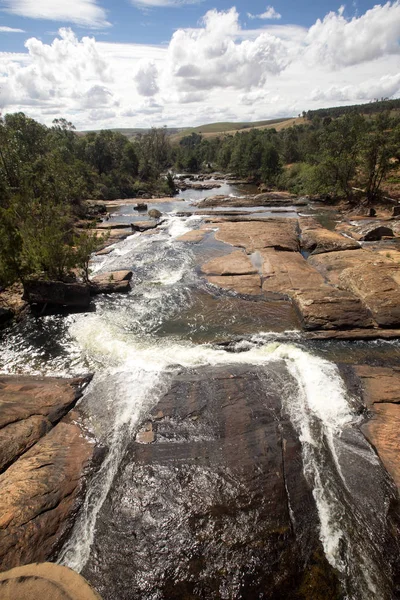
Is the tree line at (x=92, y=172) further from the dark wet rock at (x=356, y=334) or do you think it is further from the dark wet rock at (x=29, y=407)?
the dark wet rock at (x=356, y=334)

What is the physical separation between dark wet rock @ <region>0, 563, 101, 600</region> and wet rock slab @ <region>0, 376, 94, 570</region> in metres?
1.11

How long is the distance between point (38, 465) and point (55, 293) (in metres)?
9.91

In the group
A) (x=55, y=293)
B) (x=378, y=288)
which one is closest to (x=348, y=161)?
(x=378, y=288)

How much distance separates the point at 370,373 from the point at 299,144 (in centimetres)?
8672

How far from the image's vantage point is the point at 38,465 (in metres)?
7.30

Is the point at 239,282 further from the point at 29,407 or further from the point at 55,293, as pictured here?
the point at 29,407

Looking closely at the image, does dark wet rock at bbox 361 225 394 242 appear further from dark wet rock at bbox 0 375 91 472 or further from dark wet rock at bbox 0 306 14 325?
dark wet rock at bbox 0 306 14 325

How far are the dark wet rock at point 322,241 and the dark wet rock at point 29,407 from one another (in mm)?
19222

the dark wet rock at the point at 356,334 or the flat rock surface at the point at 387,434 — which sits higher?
the flat rock surface at the point at 387,434

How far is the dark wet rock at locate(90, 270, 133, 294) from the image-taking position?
17.4 metres

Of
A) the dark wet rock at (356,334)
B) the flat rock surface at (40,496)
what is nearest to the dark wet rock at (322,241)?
the dark wet rock at (356,334)

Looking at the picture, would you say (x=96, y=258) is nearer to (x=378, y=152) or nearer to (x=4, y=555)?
(x=4, y=555)

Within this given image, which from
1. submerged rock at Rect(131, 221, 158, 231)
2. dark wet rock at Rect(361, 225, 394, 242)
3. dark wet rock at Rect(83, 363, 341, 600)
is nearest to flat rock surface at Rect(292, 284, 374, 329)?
dark wet rock at Rect(83, 363, 341, 600)

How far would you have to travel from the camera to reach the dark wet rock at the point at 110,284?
17438 mm
